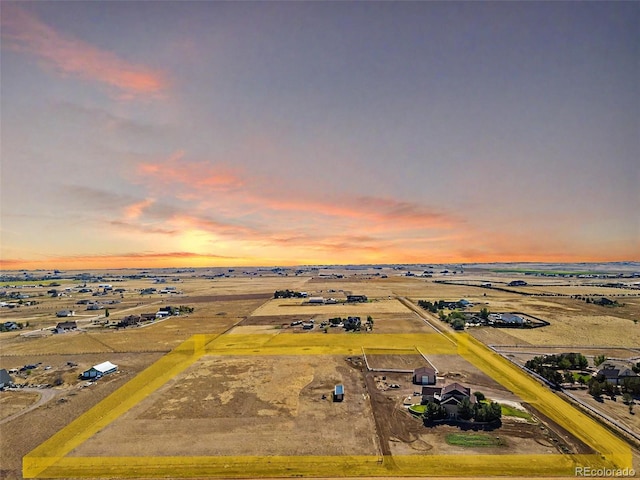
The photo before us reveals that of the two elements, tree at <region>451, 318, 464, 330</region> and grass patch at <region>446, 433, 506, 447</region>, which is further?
tree at <region>451, 318, 464, 330</region>

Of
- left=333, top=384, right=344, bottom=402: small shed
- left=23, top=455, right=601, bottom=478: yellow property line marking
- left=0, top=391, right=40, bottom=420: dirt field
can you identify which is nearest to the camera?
left=23, top=455, right=601, bottom=478: yellow property line marking

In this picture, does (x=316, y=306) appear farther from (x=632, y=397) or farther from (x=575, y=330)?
(x=632, y=397)

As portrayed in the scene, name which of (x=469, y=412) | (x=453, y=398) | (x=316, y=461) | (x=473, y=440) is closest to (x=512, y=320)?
(x=453, y=398)

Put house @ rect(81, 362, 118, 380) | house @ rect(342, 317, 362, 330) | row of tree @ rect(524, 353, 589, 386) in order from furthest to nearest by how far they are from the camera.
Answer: house @ rect(342, 317, 362, 330), house @ rect(81, 362, 118, 380), row of tree @ rect(524, 353, 589, 386)

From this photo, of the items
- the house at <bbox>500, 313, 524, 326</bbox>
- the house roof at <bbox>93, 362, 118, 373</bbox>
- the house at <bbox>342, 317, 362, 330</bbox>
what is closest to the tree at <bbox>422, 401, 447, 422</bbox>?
the house at <bbox>342, 317, 362, 330</bbox>

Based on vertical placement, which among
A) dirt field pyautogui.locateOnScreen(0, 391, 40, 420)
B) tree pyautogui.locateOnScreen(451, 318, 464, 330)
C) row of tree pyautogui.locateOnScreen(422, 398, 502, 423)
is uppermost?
tree pyautogui.locateOnScreen(451, 318, 464, 330)

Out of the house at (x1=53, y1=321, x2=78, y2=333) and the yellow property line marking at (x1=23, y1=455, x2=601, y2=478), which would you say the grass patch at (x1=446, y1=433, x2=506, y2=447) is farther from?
the house at (x1=53, y1=321, x2=78, y2=333)

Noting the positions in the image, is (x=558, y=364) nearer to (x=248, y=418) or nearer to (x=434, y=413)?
(x=434, y=413)

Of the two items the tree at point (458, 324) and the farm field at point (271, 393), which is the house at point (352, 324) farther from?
the tree at point (458, 324)
